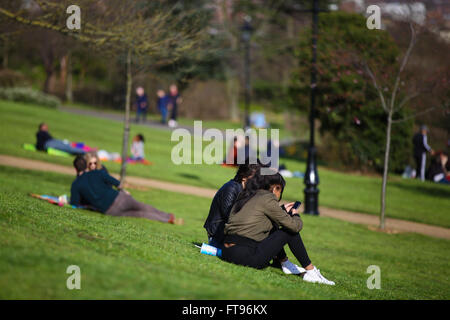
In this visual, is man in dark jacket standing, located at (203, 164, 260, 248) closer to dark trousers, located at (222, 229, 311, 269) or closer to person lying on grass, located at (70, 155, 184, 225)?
dark trousers, located at (222, 229, 311, 269)

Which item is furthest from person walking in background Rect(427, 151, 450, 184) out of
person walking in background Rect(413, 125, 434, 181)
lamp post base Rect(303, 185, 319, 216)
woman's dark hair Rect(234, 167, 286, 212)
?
woman's dark hair Rect(234, 167, 286, 212)

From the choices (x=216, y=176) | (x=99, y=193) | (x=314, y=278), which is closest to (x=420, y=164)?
(x=216, y=176)

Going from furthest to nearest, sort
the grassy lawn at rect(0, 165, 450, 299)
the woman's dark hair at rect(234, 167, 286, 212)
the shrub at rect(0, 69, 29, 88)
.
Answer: the shrub at rect(0, 69, 29, 88), the woman's dark hair at rect(234, 167, 286, 212), the grassy lawn at rect(0, 165, 450, 299)

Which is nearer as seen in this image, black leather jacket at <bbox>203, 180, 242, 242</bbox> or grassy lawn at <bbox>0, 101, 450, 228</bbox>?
black leather jacket at <bbox>203, 180, 242, 242</bbox>

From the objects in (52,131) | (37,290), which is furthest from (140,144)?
(37,290)

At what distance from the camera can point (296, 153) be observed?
30.5 meters

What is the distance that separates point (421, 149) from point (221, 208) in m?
16.5

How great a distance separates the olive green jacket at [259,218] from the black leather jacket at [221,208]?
41 centimetres

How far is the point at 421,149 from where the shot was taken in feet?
73.9

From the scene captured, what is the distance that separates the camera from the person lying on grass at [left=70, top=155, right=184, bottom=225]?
35.5 ft

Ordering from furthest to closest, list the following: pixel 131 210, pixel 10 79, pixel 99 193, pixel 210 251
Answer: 1. pixel 10 79
2. pixel 131 210
3. pixel 99 193
4. pixel 210 251

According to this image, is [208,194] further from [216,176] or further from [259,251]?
[259,251]

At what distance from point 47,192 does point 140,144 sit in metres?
8.36

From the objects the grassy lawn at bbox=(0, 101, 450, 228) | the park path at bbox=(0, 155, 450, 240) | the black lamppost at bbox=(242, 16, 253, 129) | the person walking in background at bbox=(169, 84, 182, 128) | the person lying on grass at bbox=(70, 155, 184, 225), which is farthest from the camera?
the person walking in background at bbox=(169, 84, 182, 128)
